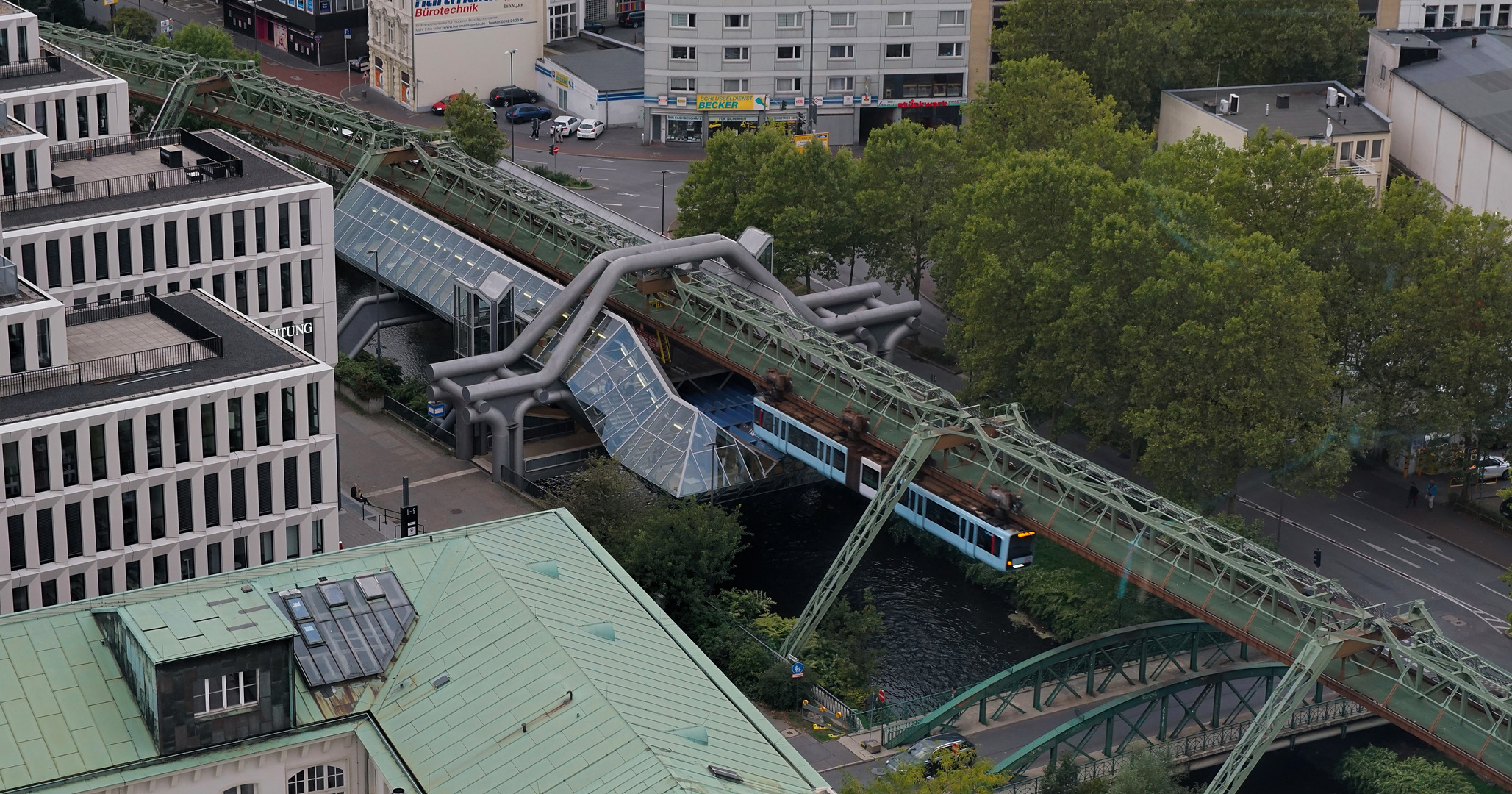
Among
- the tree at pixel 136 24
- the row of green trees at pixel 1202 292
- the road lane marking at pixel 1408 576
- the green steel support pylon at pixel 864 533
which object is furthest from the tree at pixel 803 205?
the tree at pixel 136 24

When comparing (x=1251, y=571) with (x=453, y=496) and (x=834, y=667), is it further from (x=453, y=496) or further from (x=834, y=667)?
(x=453, y=496)

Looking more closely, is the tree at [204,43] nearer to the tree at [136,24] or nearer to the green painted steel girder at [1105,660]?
the tree at [136,24]

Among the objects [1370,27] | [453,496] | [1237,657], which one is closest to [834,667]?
[1237,657]

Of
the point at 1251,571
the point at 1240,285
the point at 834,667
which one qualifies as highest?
the point at 1240,285

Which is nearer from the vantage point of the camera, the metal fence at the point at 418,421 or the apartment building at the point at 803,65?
the metal fence at the point at 418,421

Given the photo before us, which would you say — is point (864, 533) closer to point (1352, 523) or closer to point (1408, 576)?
point (1408, 576)

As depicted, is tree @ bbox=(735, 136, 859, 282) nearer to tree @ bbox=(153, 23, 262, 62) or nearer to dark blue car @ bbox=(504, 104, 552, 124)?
dark blue car @ bbox=(504, 104, 552, 124)
